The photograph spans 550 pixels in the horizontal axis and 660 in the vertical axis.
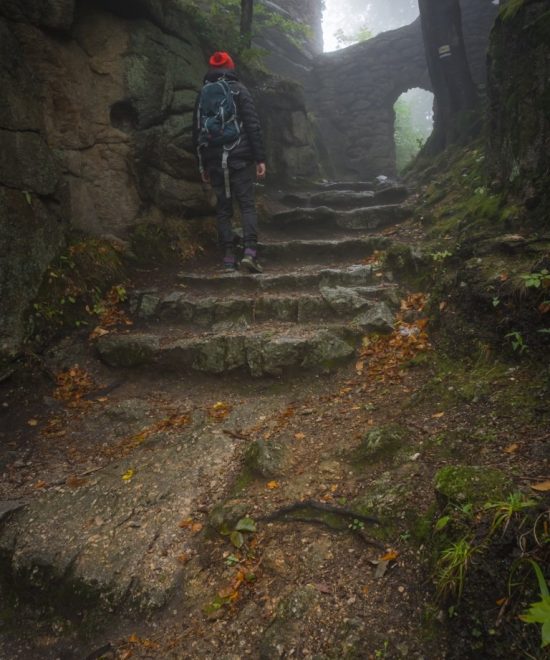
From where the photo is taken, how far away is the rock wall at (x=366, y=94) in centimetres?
1423

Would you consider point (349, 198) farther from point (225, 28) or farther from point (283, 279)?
point (225, 28)

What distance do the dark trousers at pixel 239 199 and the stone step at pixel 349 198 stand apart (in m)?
3.07

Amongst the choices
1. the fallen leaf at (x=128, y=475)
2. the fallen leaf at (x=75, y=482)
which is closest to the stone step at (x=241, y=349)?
the fallen leaf at (x=128, y=475)

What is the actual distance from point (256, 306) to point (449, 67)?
7.46 metres

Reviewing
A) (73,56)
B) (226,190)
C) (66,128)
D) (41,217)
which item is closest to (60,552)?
(41,217)

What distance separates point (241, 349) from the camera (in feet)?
15.2

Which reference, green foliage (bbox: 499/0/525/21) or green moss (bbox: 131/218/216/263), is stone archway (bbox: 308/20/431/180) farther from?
green foliage (bbox: 499/0/525/21)

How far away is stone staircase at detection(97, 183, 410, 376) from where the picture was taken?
4480mm

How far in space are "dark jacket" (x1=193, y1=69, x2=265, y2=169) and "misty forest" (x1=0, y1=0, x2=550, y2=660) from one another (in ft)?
0.12

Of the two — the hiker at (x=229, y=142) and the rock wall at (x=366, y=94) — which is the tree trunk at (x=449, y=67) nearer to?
the rock wall at (x=366, y=94)

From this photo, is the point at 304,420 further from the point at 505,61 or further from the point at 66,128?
the point at 66,128

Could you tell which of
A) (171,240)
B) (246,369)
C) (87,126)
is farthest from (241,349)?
(87,126)

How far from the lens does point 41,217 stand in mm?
5027

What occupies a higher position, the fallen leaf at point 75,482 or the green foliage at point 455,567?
the green foliage at point 455,567
